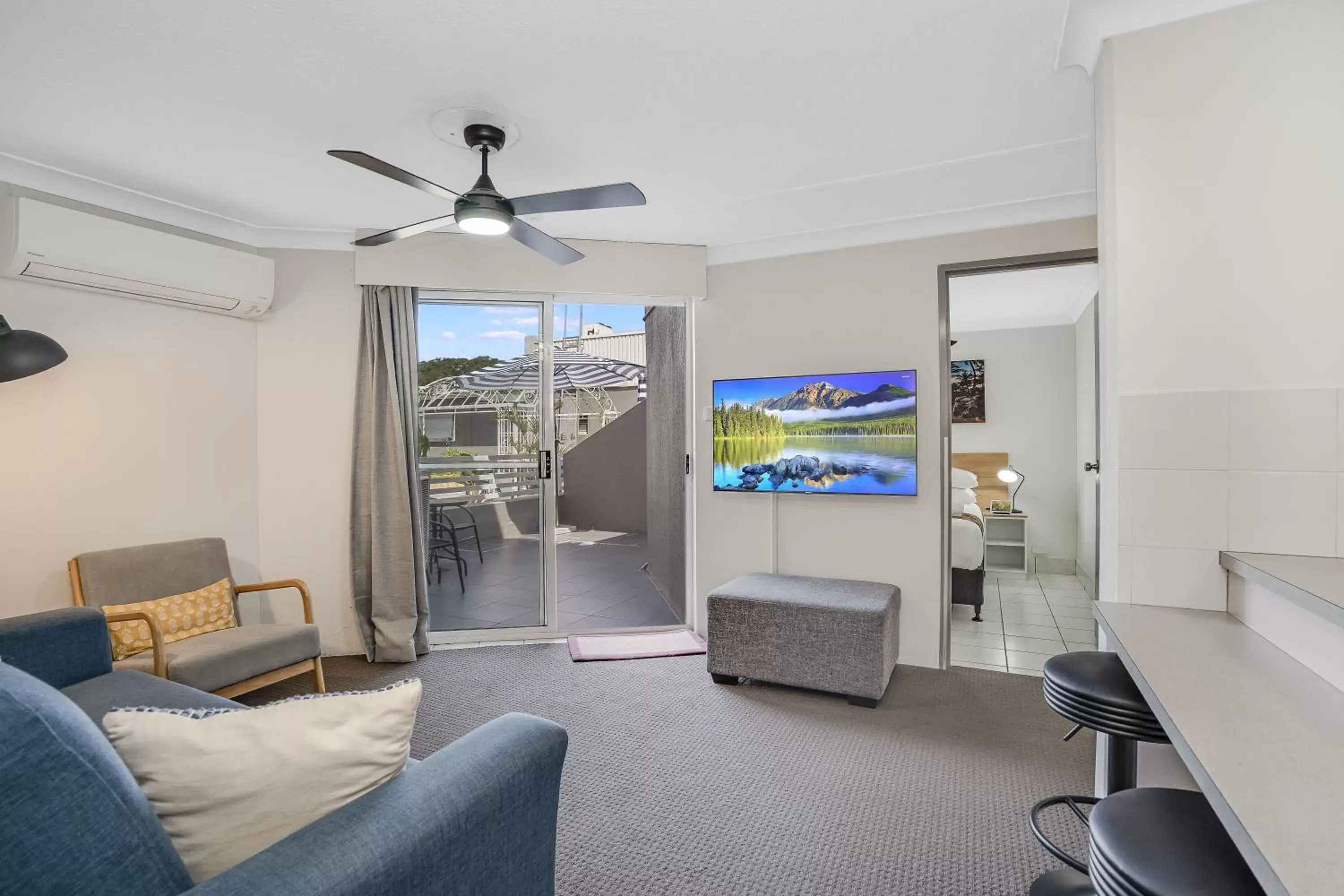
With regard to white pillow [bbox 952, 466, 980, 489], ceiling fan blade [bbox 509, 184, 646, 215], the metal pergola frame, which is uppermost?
ceiling fan blade [bbox 509, 184, 646, 215]

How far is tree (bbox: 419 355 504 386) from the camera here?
402 centimetres

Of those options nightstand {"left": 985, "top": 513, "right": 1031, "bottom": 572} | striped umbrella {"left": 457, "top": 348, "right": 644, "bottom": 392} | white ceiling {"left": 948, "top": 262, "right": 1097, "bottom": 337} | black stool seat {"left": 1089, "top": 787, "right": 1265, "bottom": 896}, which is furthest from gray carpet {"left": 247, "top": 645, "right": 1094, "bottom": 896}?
nightstand {"left": 985, "top": 513, "right": 1031, "bottom": 572}

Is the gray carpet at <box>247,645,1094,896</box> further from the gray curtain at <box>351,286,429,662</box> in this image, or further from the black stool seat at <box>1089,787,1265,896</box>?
the black stool seat at <box>1089,787,1265,896</box>

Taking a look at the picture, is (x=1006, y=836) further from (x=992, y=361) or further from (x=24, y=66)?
(x=992, y=361)

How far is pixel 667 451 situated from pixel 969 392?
128 inches

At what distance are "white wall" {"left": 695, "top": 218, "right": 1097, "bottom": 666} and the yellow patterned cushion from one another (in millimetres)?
2468

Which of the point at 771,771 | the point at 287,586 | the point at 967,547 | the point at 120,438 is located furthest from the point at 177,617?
the point at 967,547

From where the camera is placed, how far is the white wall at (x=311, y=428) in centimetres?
377

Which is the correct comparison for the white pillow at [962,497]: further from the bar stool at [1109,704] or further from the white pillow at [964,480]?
the bar stool at [1109,704]

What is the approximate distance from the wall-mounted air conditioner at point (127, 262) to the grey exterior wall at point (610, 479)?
181 inches

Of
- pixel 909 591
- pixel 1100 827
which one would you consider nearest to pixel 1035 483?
pixel 909 591

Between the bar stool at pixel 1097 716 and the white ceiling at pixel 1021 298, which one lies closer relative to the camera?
the bar stool at pixel 1097 716

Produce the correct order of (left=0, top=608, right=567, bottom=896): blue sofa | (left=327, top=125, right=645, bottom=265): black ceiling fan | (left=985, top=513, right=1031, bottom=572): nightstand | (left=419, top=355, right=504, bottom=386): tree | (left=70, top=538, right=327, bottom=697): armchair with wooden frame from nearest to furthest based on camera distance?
(left=0, top=608, right=567, bottom=896): blue sofa, (left=327, top=125, right=645, bottom=265): black ceiling fan, (left=70, top=538, right=327, bottom=697): armchair with wooden frame, (left=419, top=355, right=504, bottom=386): tree, (left=985, top=513, right=1031, bottom=572): nightstand

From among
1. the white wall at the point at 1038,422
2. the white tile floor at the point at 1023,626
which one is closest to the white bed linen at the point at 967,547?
the white tile floor at the point at 1023,626
